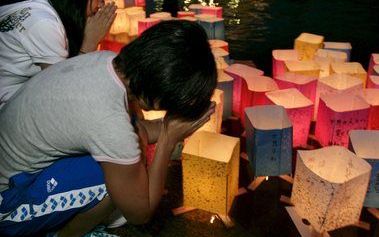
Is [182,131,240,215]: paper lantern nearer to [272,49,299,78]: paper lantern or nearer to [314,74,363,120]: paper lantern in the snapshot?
[314,74,363,120]: paper lantern

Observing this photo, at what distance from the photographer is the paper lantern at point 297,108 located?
2.98m

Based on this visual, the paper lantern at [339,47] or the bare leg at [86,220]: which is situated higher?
the paper lantern at [339,47]

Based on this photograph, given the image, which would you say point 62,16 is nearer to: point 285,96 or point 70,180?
point 70,180

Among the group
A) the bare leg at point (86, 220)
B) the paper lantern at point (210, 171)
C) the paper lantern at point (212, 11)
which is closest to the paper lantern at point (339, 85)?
the paper lantern at point (210, 171)

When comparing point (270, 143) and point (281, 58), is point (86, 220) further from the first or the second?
point (281, 58)

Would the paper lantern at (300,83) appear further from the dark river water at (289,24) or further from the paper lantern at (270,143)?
the dark river water at (289,24)

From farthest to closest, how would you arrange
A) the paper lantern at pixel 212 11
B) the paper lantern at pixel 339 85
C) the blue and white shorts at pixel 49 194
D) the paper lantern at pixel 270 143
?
the paper lantern at pixel 212 11, the paper lantern at pixel 339 85, the paper lantern at pixel 270 143, the blue and white shorts at pixel 49 194

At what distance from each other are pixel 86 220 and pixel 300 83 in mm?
2143

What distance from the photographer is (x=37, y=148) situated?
1.72 m

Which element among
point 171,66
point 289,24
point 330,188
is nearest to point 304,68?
point 330,188

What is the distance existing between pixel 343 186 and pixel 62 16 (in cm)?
195

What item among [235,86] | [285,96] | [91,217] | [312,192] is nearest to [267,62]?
[235,86]

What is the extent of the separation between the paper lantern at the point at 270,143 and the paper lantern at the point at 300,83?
63 cm

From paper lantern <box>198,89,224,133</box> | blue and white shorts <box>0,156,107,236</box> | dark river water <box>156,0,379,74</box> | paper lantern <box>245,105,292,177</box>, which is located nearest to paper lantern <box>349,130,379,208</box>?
paper lantern <box>245,105,292,177</box>
